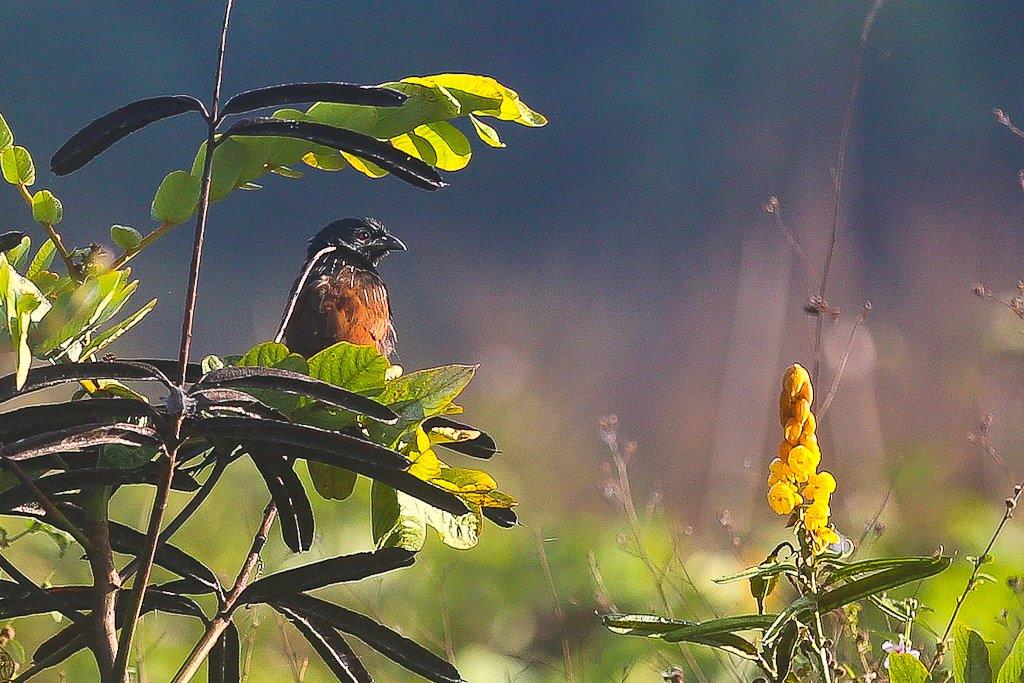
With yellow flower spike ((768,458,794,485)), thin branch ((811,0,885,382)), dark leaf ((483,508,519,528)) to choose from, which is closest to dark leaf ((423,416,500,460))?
dark leaf ((483,508,519,528))

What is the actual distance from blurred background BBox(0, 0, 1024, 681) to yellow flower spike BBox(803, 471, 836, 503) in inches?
22.0

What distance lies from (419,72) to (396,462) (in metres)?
3.82

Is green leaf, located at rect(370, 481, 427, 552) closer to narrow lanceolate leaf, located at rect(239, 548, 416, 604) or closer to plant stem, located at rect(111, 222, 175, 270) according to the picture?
narrow lanceolate leaf, located at rect(239, 548, 416, 604)

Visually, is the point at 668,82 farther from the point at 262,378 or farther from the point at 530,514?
the point at 262,378

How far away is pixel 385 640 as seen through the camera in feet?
1.70

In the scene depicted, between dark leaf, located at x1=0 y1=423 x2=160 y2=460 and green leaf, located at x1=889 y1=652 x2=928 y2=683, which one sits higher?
dark leaf, located at x1=0 y1=423 x2=160 y2=460

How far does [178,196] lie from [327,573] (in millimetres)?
176

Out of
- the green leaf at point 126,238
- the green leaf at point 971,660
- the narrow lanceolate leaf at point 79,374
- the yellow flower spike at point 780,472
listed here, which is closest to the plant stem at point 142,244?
the green leaf at point 126,238

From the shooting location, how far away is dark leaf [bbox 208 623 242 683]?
58 centimetres

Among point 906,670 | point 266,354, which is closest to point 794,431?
point 906,670

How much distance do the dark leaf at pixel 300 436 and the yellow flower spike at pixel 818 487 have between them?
167 millimetres

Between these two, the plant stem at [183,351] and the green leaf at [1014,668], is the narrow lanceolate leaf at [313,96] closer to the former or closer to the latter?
the plant stem at [183,351]

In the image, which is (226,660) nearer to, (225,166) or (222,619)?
(222,619)

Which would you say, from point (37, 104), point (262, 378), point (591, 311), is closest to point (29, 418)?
point (262, 378)
